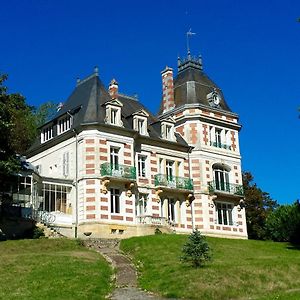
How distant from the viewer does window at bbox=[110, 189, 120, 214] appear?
36.9m

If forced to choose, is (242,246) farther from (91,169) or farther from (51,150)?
(51,150)

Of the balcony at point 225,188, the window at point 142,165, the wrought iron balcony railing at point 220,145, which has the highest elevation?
the wrought iron balcony railing at point 220,145

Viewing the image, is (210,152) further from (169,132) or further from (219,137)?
(169,132)

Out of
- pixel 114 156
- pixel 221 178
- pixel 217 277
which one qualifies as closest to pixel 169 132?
pixel 221 178

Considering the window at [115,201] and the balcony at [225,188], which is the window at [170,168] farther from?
the window at [115,201]

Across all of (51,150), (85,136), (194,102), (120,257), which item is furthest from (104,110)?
(120,257)

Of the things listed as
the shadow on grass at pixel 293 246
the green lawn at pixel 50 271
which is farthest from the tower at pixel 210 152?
the green lawn at pixel 50 271

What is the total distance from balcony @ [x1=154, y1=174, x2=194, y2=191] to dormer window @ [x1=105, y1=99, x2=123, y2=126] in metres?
4.88

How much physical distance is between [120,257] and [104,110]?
12.7 m

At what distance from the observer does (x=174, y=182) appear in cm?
4100

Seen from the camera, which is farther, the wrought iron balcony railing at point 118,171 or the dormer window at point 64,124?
the dormer window at point 64,124

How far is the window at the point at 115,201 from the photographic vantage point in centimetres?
3688

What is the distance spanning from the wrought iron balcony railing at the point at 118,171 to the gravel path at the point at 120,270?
4381 mm

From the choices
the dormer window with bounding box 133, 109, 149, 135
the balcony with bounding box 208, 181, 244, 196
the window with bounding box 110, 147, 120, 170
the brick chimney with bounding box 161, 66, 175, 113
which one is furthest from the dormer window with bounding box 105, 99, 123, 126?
the balcony with bounding box 208, 181, 244, 196
